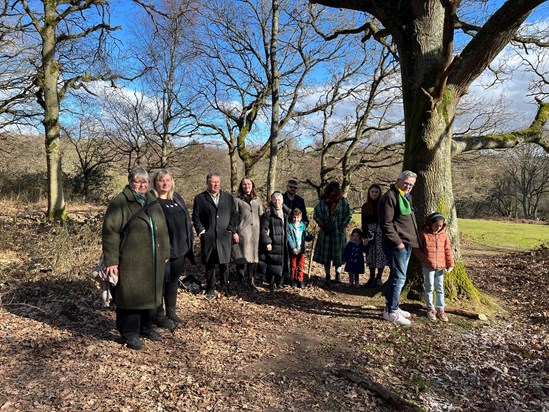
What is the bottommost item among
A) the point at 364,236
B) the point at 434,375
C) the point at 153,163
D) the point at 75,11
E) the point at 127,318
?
the point at 434,375

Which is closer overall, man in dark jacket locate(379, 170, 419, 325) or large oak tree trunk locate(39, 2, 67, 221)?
man in dark jacket locate(379, 170, 419, 325)

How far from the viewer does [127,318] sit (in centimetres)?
387

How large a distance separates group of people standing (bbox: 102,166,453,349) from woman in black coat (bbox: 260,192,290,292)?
0.06 feet

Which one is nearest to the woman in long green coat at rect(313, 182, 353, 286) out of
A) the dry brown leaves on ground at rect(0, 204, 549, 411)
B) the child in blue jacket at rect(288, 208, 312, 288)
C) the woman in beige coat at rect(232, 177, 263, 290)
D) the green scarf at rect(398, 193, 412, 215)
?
the child in blue jacket at rect(288, 208, 312, 288)

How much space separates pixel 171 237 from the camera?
4.56m

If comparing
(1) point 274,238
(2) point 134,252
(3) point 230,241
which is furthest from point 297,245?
(2) point 134,252

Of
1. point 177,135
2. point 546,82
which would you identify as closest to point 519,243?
point 546,82

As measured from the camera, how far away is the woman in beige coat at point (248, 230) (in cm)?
642

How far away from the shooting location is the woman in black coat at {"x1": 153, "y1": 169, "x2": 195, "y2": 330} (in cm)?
452

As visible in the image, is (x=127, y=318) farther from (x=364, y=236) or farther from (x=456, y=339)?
(x=364, y=236)

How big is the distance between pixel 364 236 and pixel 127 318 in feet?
14.1

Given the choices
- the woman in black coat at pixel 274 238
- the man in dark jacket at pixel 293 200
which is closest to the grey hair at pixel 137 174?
the woman in black coat at pixel 274 238

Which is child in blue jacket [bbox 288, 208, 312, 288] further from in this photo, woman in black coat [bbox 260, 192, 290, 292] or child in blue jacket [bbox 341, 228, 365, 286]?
child in blue jacket [bbox 341, 228, 365, 286]

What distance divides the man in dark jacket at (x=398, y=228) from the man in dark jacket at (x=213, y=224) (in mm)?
2466
